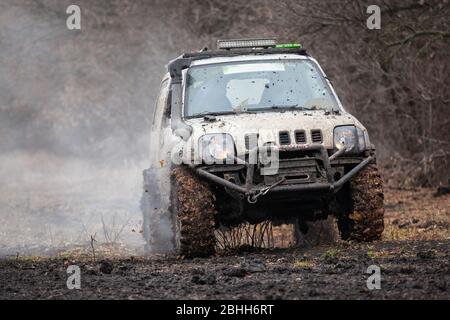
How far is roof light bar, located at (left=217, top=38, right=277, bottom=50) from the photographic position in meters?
11.7

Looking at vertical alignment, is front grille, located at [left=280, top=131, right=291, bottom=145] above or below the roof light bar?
below

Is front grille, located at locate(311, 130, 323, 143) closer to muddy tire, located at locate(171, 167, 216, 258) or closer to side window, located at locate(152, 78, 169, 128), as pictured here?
muddy tire, located at locate(171, 167, 216, 258)

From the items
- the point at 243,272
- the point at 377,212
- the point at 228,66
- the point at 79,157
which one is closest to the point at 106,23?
the point at 79,157

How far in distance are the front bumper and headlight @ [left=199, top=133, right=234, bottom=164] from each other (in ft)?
0.32

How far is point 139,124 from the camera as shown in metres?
26.2

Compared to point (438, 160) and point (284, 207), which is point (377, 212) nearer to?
point (284, 207)

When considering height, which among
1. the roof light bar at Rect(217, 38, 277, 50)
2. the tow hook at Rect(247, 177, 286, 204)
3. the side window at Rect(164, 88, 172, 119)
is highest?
the roof light bar at Rect(217, 38, 277, 50)

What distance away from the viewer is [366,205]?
10203 mm

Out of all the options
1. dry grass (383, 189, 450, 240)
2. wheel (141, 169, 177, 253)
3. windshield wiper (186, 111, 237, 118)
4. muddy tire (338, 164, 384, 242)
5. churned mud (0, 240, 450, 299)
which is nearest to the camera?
churned mud (0, 240, 450, 299)

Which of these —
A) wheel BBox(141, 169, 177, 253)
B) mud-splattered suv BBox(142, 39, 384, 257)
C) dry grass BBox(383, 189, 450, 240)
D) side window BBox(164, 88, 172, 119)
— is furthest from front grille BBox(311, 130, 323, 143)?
side window BBox(164, 88, 172, 119)

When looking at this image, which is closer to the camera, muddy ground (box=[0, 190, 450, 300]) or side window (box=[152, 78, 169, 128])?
muddy ground (box=[0, 190, 450, 300])

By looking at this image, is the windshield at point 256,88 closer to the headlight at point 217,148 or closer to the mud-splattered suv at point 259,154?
the mud-splattered suv at point 259,154

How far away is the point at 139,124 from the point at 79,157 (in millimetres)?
2972

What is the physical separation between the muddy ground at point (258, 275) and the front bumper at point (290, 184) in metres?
0.59
